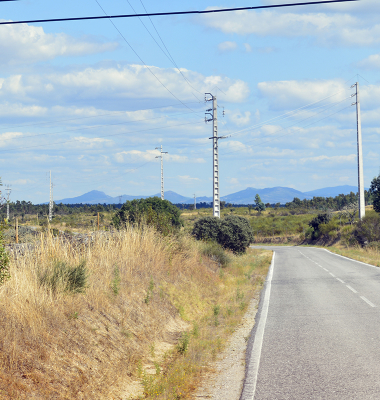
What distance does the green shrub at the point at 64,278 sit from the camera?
7.47 meters

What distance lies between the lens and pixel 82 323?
6.70 m

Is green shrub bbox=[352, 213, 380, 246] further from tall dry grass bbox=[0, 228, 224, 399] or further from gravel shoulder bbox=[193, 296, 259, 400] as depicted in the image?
gravel shoulder bbox=[193, 296, 259, 400]

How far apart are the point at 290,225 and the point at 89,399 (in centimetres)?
8242

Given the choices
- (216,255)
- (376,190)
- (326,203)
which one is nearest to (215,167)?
(216,255)

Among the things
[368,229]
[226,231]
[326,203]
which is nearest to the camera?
[226,231]

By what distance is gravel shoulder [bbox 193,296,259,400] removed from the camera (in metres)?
5.60

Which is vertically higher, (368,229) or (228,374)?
(368,229)

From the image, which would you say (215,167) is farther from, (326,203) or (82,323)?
(326,203)

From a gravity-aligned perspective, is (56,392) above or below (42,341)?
below

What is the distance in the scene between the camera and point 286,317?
1010 cm

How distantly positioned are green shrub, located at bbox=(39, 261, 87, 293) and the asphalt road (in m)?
3.30

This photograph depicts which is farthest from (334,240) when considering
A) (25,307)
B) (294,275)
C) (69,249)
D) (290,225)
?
(25,307)

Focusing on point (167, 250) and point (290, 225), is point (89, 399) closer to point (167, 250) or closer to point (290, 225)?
point (167, 250)

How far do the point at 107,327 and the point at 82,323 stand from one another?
1.92 ft
